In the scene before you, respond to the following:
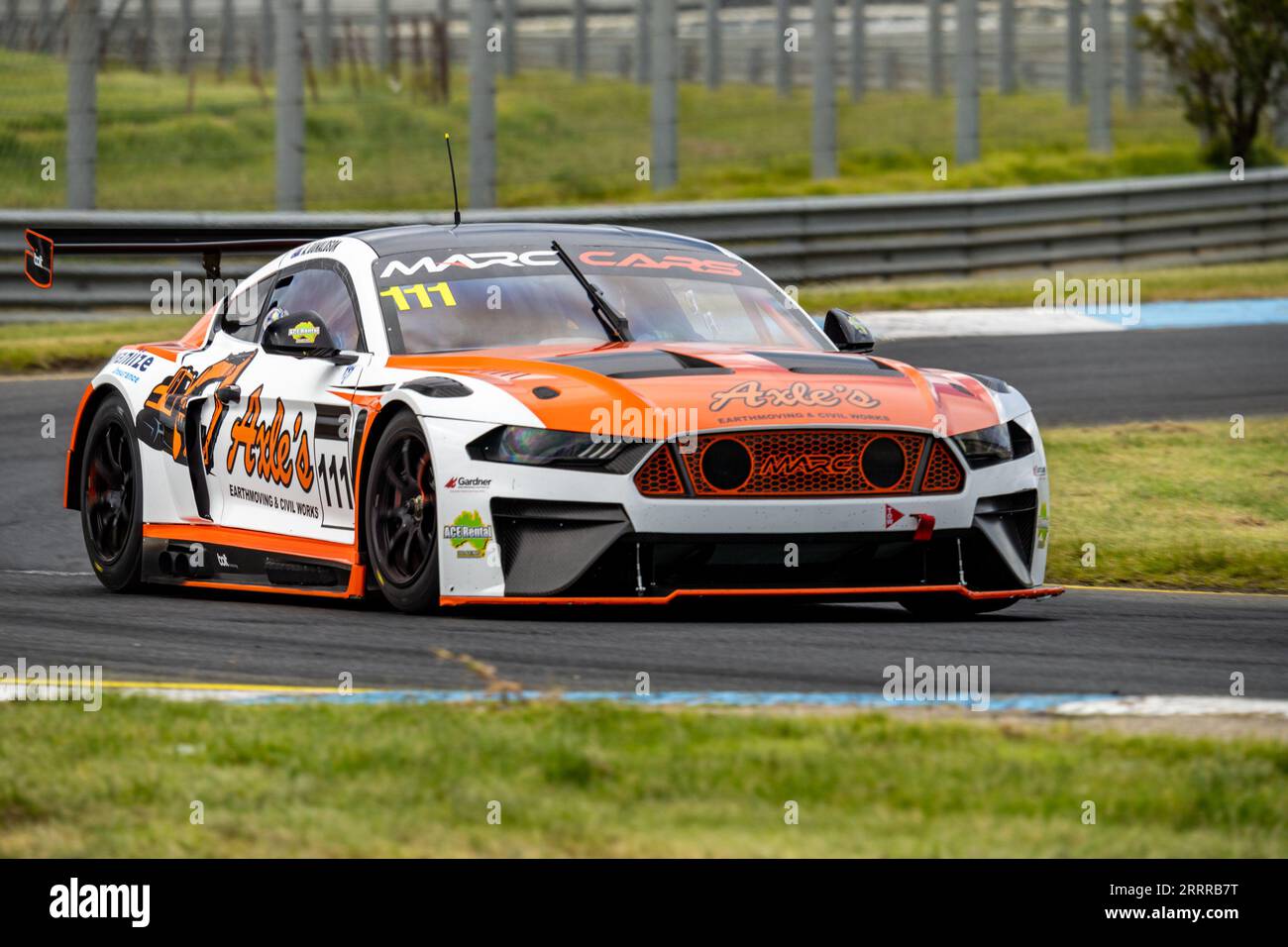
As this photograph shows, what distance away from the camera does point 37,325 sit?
18.9m

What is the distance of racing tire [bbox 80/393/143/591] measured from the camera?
9570mm

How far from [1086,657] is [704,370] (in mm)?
1683

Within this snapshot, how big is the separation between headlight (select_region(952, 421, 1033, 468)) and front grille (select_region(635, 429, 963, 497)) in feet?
0.35

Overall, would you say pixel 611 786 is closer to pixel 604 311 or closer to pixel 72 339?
pixel 604 311

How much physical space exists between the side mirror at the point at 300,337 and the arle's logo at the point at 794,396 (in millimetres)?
1701

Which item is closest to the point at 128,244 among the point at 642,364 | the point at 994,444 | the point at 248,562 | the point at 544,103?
the point at 248,562

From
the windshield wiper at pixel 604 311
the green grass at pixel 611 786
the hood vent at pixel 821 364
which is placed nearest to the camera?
the green grass at pixel 611 786

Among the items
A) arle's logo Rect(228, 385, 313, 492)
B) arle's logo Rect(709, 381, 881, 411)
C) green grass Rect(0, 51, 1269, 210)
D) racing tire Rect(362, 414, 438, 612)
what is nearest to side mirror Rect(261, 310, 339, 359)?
arle's logo Rect(228, 385, 313, 492)

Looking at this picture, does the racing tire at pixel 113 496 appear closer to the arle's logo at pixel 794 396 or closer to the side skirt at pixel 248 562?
the side skirt at pixel 248 562

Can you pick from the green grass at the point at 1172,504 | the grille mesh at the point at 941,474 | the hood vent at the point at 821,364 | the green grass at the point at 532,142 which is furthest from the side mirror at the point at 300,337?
the green grass at the point at 532,142

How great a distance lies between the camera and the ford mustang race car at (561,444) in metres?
7.31

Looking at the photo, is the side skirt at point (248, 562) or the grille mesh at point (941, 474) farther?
the side skirt at point (248, 562)
